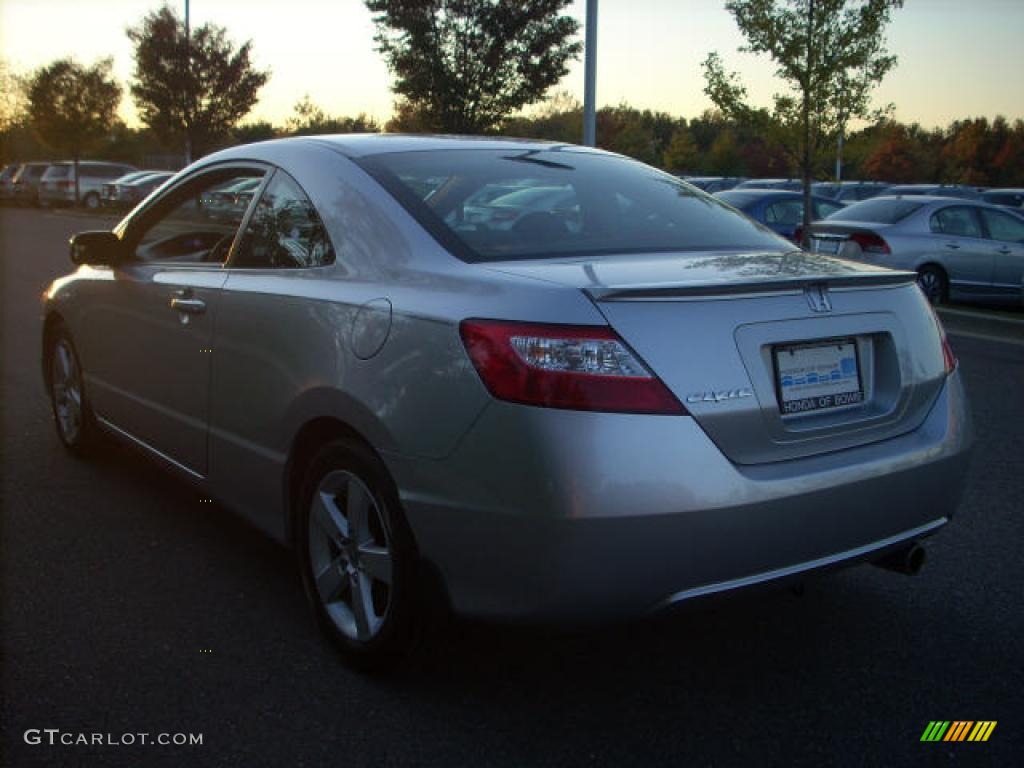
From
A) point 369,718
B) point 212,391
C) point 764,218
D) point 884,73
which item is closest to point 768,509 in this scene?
point 369,718

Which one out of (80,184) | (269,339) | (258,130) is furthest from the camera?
(258,130)

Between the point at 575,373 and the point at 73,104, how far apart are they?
44.8 m

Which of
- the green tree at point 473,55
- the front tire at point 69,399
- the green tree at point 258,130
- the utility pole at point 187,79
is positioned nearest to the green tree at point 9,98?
the green tree at point 258,130

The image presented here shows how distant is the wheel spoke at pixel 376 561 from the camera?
9.70ft

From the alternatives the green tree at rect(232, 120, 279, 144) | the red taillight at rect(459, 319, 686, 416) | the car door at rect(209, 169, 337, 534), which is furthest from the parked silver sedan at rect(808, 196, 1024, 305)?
the green tree at rect(232, 120, 279, 144)

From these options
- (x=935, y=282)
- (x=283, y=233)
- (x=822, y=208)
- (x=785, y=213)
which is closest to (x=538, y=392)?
(x=283, y=233)

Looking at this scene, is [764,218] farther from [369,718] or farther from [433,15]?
[369,718]

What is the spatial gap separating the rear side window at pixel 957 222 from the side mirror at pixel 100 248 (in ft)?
37.2

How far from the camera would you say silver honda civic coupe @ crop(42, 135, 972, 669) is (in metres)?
2.53

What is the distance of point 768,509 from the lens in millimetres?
2627

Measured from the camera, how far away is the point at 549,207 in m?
3.46

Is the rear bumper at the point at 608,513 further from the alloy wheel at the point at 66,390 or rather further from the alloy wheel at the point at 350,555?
the alloy wheel at the point at 66,390

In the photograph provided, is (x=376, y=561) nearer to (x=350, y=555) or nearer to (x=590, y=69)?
(x=350, y=555)

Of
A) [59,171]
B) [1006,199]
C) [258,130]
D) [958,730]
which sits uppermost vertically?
[258,130]
